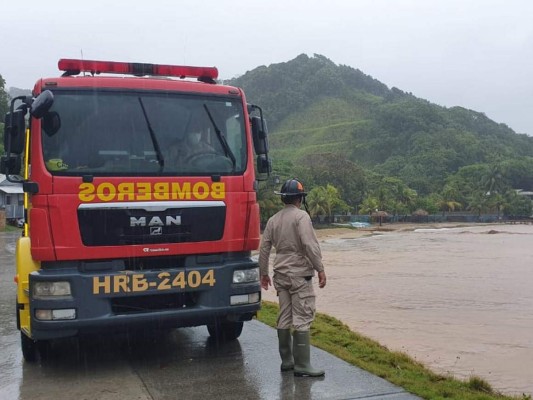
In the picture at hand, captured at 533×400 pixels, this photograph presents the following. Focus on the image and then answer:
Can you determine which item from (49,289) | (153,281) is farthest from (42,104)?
(153,281)

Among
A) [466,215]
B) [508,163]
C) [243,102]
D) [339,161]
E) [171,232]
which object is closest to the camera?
[171,232]

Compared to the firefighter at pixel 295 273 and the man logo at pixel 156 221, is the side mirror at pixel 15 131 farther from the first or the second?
the firefighter at pixel 295 273

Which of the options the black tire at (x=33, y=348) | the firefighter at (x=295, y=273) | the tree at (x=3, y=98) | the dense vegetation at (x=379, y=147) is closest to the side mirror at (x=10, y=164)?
the black tire at (x=33, y=348)

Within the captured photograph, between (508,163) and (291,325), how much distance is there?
111 m

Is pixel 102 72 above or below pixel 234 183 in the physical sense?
above

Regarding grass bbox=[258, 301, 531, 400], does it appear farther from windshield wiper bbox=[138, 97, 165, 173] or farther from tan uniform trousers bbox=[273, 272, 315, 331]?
windshield wiper bbox=[138, 97, 165, 173]

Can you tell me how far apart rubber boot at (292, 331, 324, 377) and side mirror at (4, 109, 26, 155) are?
3002mm

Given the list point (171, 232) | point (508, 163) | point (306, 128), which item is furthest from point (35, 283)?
point (306, 128)

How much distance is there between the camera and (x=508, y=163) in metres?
106

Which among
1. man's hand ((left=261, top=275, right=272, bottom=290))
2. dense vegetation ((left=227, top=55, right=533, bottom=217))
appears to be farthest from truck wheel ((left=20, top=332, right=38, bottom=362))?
dense vegetation ((left=227, top=55, right=533, bottom=217))

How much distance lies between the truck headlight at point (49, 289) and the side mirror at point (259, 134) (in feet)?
7.62

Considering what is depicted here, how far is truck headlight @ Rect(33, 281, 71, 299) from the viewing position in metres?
4.95

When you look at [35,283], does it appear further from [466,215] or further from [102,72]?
[466,215]

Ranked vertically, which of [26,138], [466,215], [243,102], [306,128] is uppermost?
[306,128]
